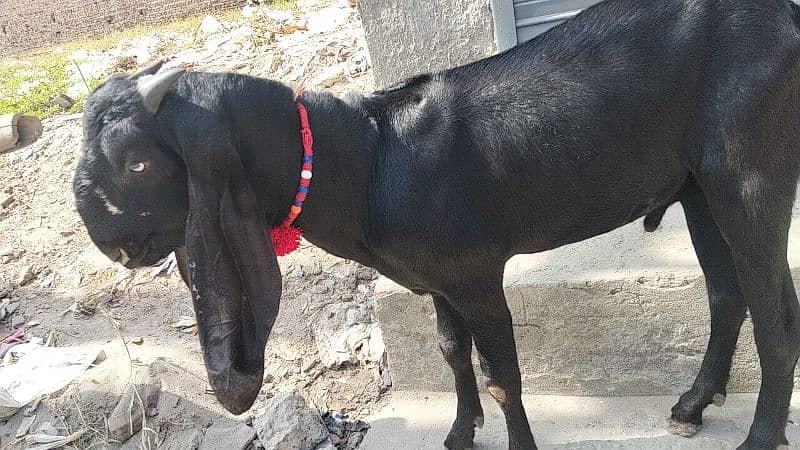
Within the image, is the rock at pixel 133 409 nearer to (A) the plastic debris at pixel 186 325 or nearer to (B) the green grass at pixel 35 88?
(A) the plastic debris at pixel 186 325

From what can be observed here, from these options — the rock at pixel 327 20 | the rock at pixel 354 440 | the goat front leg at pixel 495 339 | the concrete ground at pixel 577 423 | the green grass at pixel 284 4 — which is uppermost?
the green grass at pixel 284 4

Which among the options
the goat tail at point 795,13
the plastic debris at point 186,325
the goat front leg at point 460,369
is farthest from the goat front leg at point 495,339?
the plastic debris at point 186,325

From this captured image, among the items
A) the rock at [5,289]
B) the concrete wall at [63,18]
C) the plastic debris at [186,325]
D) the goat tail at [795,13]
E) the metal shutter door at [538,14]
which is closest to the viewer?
the goat tail at [795,13]

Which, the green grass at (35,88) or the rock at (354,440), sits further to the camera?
the green grass at (35,88)

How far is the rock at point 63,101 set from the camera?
6.72 meters

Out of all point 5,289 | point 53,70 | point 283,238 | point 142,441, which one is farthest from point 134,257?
point 53,70

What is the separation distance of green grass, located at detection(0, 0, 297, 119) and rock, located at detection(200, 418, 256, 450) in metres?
3.97

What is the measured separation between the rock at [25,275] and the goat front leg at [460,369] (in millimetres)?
3206

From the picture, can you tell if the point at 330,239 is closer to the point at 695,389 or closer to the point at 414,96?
the point at 414,96

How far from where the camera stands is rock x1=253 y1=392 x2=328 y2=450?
11.3 ft

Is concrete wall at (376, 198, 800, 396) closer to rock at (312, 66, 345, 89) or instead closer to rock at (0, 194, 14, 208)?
rock at (312, 66, 345, 89)

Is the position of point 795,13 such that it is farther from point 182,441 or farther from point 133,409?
point 133,409

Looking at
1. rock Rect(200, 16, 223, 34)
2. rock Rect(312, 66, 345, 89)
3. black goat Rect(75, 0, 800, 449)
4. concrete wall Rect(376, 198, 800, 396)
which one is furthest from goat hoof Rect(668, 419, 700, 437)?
rock Rect(200, 16, 223, 34)

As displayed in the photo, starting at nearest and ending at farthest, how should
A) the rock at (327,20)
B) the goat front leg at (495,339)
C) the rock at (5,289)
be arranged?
1. the goat front leg at (495,339)
2. the rock at (5,289)
3. the rock at (327,20)
